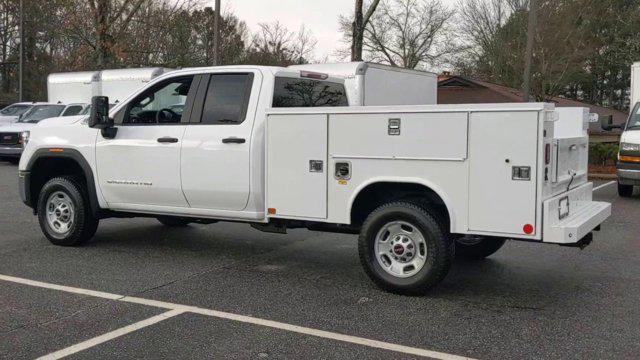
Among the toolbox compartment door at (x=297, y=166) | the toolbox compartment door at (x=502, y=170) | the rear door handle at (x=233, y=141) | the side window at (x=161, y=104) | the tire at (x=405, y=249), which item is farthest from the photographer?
the side window at (x=161, y=104)

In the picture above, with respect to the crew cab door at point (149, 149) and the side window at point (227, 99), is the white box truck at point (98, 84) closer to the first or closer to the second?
the crew cab door at point (149, 149)

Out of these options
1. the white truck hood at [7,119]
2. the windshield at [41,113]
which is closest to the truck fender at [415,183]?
the windshield at [41,113]

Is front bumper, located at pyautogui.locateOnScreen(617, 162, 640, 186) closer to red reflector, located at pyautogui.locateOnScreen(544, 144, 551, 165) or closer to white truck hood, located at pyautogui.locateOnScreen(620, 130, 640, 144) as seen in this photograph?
white truck hood, located at pyautogui.locateOnScreen(620, 130, 640, 144)

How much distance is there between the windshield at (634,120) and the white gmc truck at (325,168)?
7.17 meters

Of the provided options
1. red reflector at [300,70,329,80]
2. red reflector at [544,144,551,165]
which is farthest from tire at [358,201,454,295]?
red reflector at [300,70,329,80]

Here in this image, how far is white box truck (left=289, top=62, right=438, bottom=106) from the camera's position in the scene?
12.5 m

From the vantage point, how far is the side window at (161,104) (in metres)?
7.01

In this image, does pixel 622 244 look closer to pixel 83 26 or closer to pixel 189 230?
pixel 189 230

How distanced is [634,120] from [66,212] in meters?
10.6

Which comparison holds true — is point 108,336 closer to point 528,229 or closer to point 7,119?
point 528,229

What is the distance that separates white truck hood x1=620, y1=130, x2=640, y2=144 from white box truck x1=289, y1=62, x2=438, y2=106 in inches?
170

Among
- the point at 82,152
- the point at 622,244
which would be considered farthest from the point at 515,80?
the point at 82,152

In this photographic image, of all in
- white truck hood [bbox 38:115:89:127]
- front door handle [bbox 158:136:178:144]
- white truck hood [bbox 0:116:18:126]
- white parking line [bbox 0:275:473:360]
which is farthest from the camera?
white truck hood [bbox 0:116:18:126]

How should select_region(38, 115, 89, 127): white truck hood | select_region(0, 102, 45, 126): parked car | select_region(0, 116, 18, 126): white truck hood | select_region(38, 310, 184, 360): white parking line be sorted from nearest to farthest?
select_region(38, 310, 184, 360): white parking line, select_region(38, 115, 89, 127): white truck hood, select_region(0, 116, 18, 126): white truck hood, select_region(0, 102, 45, 126): parked car
